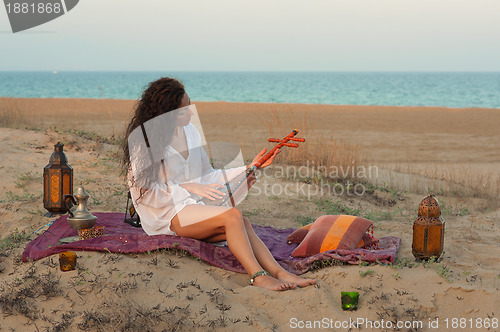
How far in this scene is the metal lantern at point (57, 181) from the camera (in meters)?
5.23

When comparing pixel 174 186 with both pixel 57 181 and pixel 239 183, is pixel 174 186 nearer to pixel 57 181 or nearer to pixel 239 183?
pixel 239 183

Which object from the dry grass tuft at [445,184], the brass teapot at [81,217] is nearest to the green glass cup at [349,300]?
the brass teapot at [81,217]

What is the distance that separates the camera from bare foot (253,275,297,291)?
3.64 metres

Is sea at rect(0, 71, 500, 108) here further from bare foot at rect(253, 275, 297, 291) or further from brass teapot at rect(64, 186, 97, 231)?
bare foot at rect(253, 275, 297, 291)

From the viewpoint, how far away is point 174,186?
412 centimetres

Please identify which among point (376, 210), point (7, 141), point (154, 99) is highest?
point (154, 99)

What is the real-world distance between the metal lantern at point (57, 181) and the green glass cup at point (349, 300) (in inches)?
119

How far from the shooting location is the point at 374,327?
10.9 feet

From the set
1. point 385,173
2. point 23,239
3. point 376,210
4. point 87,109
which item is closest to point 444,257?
point 376,210

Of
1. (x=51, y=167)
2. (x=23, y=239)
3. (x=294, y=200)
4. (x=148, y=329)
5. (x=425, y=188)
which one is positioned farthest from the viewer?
(x=425, y=188)

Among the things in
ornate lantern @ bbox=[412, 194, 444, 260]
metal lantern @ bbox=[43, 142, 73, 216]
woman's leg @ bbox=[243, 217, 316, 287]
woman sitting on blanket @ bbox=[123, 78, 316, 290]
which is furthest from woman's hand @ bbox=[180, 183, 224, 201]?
metal lantern @ bbox=[43, 142, 73, 216]

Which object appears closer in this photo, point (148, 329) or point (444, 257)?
point (148, 329)

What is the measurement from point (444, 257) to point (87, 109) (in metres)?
17.5

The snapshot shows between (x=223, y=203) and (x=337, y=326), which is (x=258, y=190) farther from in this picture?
(x=337, y=326)
